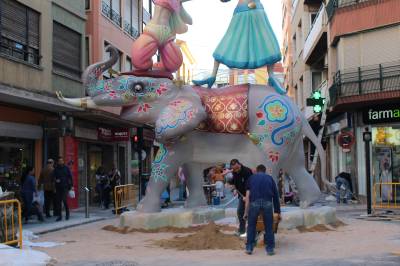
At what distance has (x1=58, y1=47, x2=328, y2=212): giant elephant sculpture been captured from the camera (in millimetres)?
12500

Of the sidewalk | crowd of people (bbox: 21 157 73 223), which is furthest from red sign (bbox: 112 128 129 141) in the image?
crowd of people (bbox: 21 157 73 223)

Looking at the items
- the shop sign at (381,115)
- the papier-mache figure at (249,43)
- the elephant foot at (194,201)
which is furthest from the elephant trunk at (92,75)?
the shop sign at (381,115)

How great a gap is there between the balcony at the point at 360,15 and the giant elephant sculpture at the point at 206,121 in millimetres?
9915

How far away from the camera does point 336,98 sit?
22.1m

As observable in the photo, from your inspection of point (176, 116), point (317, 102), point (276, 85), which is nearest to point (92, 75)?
point (176, 116)

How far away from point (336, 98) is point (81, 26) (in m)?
9.93

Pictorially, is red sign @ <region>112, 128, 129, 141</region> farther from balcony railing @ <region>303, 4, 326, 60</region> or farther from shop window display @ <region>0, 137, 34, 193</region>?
balcony railing @ <region>303, 4, 326, 60</region>

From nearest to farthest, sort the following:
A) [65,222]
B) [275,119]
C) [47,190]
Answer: [275,119]
[65,222]
[47,190]

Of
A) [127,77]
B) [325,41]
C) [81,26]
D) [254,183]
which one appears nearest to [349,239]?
[254,183]

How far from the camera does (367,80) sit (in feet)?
70.6

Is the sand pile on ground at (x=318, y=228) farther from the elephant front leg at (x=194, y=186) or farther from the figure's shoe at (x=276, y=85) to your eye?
the figure's shoe at (x=276, y=85)

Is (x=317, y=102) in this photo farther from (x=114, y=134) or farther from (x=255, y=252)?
(x=114, y=134)

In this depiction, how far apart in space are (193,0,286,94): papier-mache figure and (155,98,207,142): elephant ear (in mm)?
1175

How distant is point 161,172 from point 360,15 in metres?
12.4
